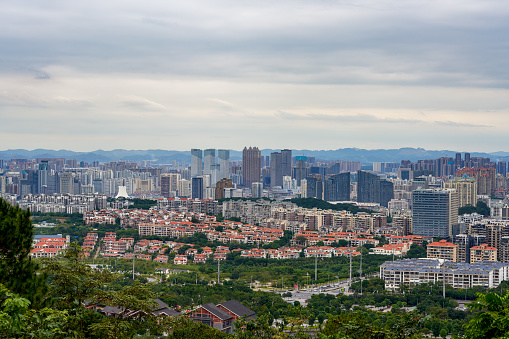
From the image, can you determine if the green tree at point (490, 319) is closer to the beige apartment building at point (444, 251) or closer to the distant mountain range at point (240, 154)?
the beige apartment building at point (444, 251)

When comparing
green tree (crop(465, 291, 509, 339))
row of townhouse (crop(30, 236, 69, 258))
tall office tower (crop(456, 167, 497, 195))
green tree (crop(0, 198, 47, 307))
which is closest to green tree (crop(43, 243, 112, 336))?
green tree (crop(0, 198, 47, 307))

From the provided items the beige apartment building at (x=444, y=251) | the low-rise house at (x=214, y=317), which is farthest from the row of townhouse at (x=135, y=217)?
the low-rise house at (x=214, y=317)

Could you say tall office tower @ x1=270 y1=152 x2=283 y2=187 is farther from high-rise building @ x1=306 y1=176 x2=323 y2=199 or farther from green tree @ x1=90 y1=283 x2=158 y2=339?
green tree @ x1=90 y1=283 x2=158 y2=339

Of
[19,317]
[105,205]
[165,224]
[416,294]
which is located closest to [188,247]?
[165,224]

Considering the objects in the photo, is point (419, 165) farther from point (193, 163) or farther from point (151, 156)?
point (151, 156)

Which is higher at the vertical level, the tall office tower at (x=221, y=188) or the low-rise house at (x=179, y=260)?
the tall office tower at (x=221, y=188)

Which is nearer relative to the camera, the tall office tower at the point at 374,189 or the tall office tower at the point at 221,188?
the tall office tower at the point at 221,188
